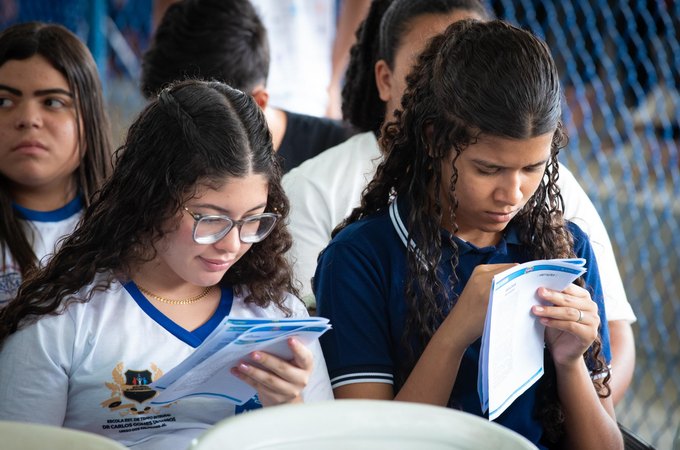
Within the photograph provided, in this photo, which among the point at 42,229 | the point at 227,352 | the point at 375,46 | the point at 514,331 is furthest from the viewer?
the point at 375,46

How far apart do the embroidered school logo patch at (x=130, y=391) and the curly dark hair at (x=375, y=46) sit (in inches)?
44.7

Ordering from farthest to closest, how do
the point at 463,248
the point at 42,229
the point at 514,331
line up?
1. the point at 42,229
2. the point at 463,248
3. the point at 514,331

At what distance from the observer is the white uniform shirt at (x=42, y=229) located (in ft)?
6.84

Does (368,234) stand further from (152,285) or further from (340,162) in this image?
(340,162)

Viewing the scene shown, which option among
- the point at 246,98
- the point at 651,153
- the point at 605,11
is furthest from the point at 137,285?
the point at 651,153

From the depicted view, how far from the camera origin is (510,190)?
1555 mm

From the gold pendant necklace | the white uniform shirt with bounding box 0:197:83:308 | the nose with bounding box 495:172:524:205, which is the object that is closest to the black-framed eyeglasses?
the gold pendant necklace

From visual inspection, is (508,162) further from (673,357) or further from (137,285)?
(673,357)

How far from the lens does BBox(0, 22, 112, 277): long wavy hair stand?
2289mm

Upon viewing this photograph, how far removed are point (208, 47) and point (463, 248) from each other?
4.26ft

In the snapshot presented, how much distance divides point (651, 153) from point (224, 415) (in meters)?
3.58

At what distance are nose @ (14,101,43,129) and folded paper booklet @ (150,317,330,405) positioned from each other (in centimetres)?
107

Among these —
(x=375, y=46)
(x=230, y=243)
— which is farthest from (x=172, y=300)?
(x=375, y=46)

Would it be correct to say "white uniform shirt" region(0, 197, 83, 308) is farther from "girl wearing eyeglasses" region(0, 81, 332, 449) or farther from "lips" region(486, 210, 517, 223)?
"lips" region(486, 210, 517, 223)
